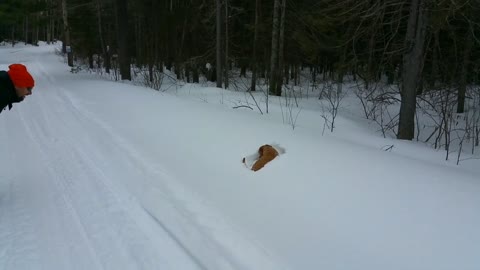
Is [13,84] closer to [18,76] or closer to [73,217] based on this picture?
[18,76]

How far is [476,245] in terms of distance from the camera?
319 centimetres

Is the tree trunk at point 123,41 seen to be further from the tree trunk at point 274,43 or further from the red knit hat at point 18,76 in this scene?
the red knit hat at point 18,76

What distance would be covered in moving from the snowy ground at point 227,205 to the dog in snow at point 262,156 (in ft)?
0.41

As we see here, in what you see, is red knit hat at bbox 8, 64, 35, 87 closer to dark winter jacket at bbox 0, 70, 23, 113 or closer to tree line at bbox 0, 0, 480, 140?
dark winter jacket at bbox 0, 70, 23, 113

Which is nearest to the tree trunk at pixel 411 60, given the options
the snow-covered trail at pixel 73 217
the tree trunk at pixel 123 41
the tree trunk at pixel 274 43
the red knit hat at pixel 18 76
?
the snow-covered trail at pixel 73 217

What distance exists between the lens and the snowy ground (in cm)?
345

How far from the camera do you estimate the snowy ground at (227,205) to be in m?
3.45

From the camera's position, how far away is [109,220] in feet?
13.7

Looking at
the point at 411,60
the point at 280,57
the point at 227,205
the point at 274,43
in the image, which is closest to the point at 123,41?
the point at 274,43

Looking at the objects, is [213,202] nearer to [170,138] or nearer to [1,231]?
[1,231]

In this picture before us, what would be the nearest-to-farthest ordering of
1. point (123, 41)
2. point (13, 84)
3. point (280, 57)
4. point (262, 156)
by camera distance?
point (13, 84)
point (262, 156)
point (280, 57)
point (123, 41)

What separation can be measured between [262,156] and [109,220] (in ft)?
7.42

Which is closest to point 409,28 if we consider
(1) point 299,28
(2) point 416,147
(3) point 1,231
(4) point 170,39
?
(2) point 416,147

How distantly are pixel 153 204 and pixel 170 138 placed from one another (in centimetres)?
275
